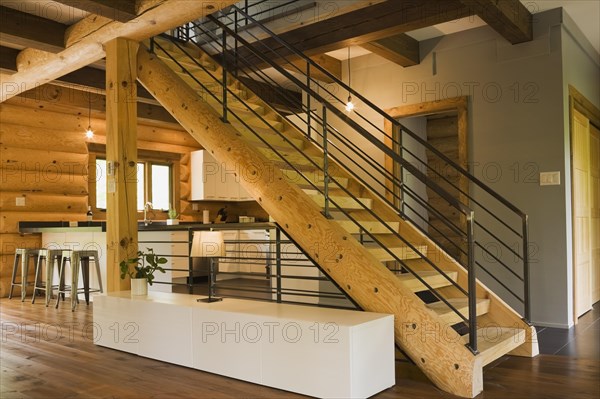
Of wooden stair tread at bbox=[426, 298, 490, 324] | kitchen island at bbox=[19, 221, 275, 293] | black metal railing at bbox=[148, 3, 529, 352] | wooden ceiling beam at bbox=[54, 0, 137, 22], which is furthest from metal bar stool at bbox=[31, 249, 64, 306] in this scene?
wooden stair tread at bbox=[426, 298, 490, 324]

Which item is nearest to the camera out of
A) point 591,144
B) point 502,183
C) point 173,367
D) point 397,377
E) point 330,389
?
point 330,389

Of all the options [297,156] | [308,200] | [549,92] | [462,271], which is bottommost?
[462,271]

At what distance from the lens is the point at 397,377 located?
3.49 meters

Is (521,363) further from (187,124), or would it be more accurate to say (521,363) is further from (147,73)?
(147,73)

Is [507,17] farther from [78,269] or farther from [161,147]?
[161,147]

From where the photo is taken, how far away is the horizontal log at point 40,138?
742 cm

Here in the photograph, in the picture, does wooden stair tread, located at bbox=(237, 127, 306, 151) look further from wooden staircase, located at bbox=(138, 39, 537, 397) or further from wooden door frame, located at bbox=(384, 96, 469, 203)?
wooden door frame, located at bbox=(384, 96, 469, 203)

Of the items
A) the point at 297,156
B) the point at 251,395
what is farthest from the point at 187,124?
the point at 251,395

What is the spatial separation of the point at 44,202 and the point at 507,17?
647cm

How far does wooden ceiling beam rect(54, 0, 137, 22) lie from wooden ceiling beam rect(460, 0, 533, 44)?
254 cm

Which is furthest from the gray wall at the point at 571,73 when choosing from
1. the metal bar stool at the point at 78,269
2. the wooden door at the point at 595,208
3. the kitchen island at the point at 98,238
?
the metal bar stool at the point at 78,269

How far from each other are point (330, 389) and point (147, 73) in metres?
3.33

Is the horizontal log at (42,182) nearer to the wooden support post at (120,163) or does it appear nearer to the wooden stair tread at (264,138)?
the wooden support post at (120,163)

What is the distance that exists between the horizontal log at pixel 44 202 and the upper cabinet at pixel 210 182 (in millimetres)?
2008
